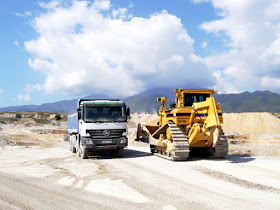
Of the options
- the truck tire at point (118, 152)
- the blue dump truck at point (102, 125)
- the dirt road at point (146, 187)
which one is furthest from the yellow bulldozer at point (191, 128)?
the blue dump truck at point (102, 125)

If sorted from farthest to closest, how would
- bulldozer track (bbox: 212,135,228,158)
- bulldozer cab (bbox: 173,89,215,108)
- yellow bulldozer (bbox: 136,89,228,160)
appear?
bulldozer cab (bbox: 173,89,215,108), bulldozer track (bbox: 212,135,228,158), yellow bulldozer (bbox: 136,89,228,160)

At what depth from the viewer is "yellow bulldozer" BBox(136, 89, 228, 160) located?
452 inches

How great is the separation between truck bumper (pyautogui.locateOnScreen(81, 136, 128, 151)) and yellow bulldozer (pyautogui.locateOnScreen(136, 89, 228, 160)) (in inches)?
79.8

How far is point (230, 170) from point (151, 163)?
11.7ft

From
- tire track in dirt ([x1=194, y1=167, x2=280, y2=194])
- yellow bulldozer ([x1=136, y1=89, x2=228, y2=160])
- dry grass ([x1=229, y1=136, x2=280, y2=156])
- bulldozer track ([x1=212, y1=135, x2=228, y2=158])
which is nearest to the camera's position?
tire track in dirt ([x1=194, y1=167, x2=280, y2=194])

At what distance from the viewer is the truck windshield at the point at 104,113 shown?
13.7 meters

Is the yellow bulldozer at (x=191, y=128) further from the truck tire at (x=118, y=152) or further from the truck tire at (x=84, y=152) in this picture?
the truck tire at (x=84, y=152)

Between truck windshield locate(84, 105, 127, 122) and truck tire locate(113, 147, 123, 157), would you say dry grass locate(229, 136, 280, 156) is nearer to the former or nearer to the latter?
truck tire locate(113, 147, 123, 157)

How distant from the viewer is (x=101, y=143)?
44.8 feet

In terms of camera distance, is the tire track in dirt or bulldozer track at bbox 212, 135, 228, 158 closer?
the tire track in dirt

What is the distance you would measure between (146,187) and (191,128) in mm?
5481

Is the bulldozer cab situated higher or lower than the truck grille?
higher

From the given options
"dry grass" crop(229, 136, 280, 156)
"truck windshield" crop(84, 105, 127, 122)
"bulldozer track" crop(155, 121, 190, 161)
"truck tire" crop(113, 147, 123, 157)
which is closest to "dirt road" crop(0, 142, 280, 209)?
"bulldozer track" crop(155, 121, 190, 161)

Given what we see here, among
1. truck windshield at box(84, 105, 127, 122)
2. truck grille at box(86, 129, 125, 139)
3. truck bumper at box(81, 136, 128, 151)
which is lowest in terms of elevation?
truck bumper at box(81, 136, 128, 151)
